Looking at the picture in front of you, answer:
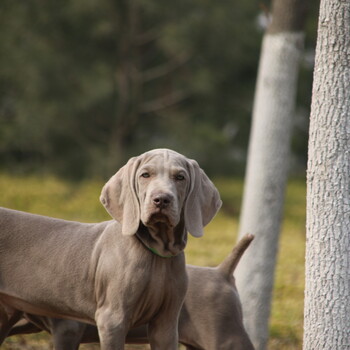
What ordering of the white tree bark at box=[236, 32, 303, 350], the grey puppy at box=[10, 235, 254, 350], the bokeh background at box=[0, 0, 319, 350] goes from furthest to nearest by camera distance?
the bokeh background at box=[0, 0, 319, 350], the white tree bark at box=[236, 32, 303, 350], the grey puppy at box=[10, 235, 254, 350]

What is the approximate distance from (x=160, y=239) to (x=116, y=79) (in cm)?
1180

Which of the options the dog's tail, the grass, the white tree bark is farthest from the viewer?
the grass

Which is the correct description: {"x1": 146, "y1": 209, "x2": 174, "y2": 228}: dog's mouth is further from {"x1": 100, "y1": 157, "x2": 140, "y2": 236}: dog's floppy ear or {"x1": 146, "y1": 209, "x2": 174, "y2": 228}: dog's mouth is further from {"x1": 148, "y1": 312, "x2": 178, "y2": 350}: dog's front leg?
{"x1": 148, "y1": 312, "x2": 178, "y2": 350}: dog's front leg

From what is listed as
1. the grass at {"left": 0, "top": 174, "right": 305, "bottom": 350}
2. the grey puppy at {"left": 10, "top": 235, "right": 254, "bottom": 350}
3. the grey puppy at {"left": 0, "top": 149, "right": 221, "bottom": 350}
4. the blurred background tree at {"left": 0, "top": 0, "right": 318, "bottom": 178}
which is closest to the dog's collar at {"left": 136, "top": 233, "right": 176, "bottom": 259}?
the grey puppy at {"left": 0, "top": 149, "right": 221, "bottom": 350}

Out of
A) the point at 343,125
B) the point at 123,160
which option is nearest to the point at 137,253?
the point at 343,125

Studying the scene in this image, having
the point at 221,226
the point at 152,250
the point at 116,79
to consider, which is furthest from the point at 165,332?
the point at 116,79

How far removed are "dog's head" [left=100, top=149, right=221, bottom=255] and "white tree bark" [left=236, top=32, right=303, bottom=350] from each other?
6.76 ft

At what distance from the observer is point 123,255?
414 cm

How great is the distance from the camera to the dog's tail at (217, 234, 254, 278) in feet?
16.2

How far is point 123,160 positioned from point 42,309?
10398 millimetres

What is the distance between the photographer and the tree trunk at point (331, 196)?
4297 mm

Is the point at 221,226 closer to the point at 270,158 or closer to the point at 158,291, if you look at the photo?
the point at 270,158

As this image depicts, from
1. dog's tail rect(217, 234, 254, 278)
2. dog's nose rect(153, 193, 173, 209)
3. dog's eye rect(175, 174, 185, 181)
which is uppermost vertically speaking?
dog's eye rect(175, 174, 185, 181)

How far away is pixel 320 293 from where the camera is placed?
433cm
